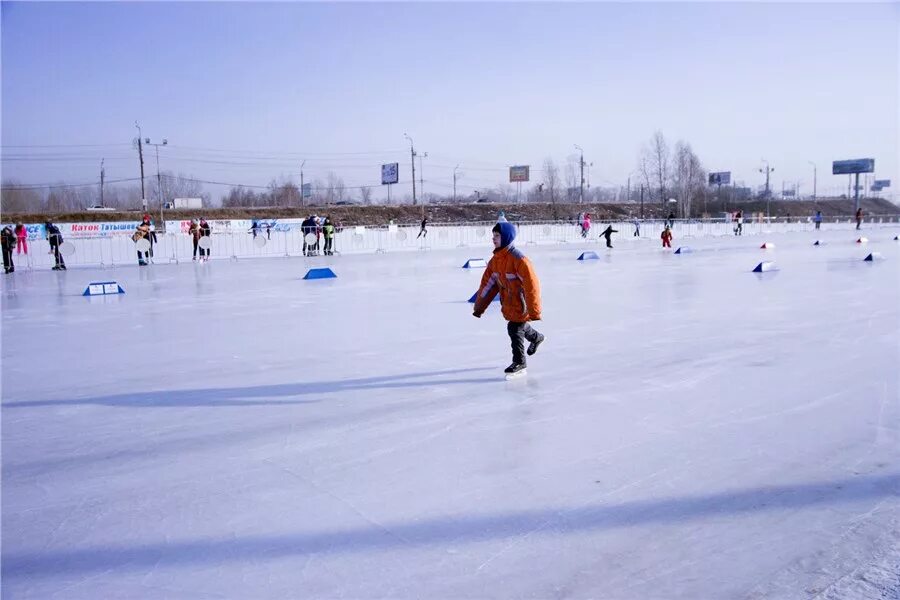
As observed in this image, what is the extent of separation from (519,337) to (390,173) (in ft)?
237

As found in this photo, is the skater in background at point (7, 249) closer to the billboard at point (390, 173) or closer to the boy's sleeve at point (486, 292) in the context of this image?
the boy's sleeve at point (486, 292)

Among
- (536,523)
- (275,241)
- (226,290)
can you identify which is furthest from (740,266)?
(275,241)

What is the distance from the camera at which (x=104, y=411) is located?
217 inches

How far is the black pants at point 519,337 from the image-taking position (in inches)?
248

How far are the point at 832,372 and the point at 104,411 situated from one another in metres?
6.25

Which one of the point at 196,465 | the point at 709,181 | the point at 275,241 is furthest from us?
the point at 709,181

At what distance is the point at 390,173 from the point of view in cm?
7681

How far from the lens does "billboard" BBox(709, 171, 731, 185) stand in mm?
97500

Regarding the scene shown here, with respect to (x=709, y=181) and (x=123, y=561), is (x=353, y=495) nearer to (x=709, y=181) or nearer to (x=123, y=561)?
(x=123, y=561)

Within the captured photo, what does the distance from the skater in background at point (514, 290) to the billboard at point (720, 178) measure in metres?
99.1

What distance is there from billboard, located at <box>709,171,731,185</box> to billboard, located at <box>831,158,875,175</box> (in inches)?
511

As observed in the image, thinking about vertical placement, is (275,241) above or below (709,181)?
below

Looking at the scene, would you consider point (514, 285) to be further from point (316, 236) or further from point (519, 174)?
point (519, 174)

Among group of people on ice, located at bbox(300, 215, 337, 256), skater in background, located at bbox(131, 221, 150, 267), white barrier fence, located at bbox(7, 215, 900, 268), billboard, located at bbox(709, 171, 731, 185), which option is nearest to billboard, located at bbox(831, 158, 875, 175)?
billboard, located at bbox(709, 171, 731, 185)
